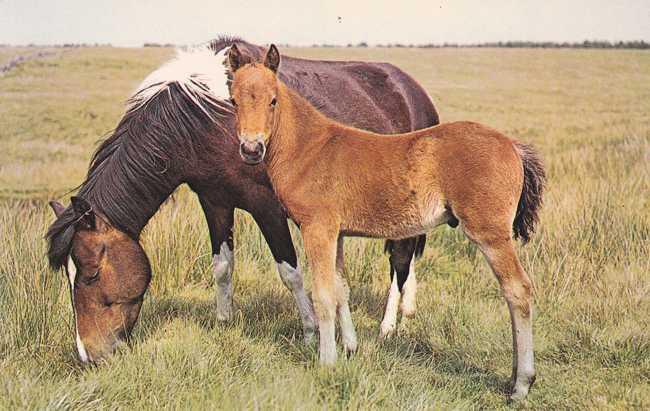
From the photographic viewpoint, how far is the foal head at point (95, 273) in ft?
12.9

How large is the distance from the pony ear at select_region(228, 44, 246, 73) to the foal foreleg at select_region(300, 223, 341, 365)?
3.13 ft

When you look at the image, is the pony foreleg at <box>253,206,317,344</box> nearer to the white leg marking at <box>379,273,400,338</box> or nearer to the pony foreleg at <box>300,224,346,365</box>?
the white leg marking at <box>379,273,400,338</box>

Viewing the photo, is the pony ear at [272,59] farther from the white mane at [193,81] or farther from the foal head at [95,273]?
the foal head at [95,273]

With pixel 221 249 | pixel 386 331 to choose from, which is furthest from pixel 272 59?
pixel 386 331

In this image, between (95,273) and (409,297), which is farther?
(409,297)

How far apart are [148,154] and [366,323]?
89.8 inches

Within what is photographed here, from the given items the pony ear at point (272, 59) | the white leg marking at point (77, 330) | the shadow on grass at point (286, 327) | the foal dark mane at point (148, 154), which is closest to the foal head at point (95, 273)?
the white leg marking at point (77, 330)

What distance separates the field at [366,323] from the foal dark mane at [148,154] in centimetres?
Answer: 89

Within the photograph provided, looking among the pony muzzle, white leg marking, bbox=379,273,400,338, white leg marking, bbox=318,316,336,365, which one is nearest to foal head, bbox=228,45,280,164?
the pony muzzle

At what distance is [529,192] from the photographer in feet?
12.7

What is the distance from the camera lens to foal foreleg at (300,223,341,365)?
3678mm

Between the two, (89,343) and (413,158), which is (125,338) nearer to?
(89,343)

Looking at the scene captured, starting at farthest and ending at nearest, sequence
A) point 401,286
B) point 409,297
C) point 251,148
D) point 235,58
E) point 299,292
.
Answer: point 409,297 < point 401,286 < point 299,292 < point 235,58 < point 251,148

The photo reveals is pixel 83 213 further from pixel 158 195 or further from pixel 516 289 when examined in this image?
pixel 516 289
